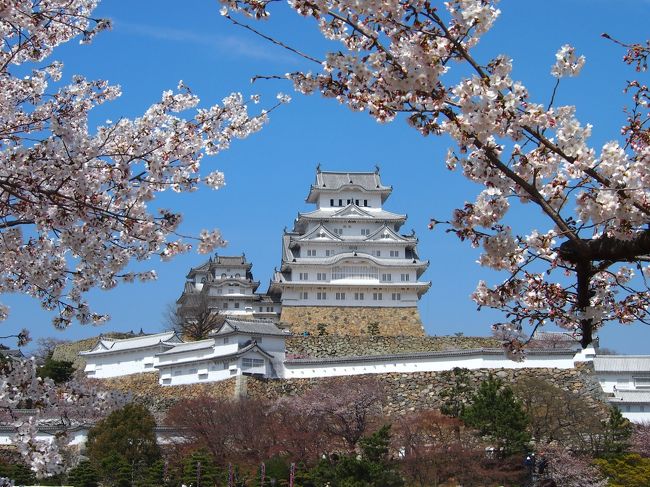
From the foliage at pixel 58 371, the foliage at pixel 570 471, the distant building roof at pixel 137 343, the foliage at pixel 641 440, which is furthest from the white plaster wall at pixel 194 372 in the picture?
the foliage at pixel 641 440

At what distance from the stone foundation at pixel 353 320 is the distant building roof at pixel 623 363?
25.9 ft

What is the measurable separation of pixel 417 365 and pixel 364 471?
1019cm

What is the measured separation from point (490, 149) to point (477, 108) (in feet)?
0.74

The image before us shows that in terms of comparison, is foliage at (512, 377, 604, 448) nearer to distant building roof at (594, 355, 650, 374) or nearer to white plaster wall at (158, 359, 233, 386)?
distant building roof at (594, 355, 650, 374)

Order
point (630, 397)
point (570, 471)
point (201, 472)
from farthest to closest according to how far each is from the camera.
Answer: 1. point (630, 397)
2. point (570, 471)
3. point (201, 472)

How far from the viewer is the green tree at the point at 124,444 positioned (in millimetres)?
20609

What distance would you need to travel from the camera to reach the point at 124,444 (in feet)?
71.5

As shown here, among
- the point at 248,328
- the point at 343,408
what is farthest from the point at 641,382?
the point at 248,328

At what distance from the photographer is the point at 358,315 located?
1412 inches

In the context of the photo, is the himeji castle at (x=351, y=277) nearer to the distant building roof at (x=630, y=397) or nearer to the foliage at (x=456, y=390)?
the foliage at (x=456, y=390)

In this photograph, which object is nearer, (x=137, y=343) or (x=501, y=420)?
(x=501, y=420)

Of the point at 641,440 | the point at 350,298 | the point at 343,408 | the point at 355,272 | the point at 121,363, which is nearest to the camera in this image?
the point at 343,408

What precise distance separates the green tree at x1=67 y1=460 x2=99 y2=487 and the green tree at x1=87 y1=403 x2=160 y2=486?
0.45 metres

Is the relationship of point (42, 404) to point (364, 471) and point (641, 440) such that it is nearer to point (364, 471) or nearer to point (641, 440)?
point (364, 471)
